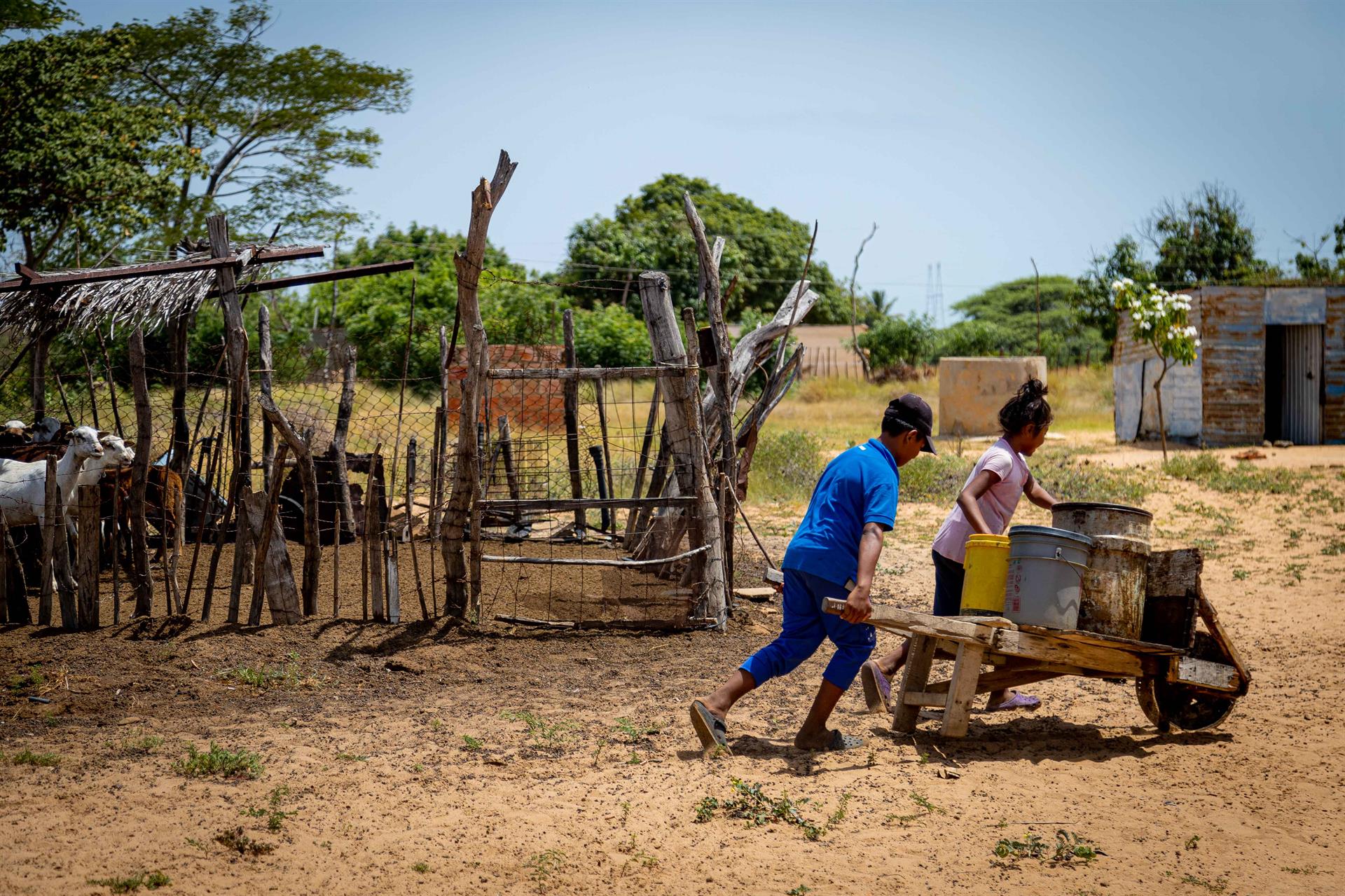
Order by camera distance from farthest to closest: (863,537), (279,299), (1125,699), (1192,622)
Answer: (279,299), (1125,699), (1192,622), (863,537)

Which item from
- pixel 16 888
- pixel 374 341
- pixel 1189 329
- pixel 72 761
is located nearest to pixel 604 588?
pixel 72 761

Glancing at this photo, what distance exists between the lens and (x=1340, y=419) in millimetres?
20312

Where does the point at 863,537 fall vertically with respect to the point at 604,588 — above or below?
above

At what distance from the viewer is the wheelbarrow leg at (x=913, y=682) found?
501 centimetres

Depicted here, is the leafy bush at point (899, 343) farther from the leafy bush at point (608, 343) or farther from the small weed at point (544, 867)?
the small weed at point (544, 867)

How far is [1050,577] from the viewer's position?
454 centimetres

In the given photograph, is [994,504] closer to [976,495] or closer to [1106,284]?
[976,495]

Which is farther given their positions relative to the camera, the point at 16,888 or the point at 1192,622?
the point at 1192,622

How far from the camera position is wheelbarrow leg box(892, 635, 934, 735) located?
5.01 metres

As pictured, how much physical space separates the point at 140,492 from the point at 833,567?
173 inches

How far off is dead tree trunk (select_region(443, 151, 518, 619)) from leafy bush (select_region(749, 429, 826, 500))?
7256 mm

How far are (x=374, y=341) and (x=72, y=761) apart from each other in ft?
63.9

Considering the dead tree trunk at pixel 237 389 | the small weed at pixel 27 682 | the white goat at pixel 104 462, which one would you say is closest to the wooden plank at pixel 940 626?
the dead tree trunk at pixel 237 389

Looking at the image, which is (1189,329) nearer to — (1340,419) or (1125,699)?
(1340,419)
